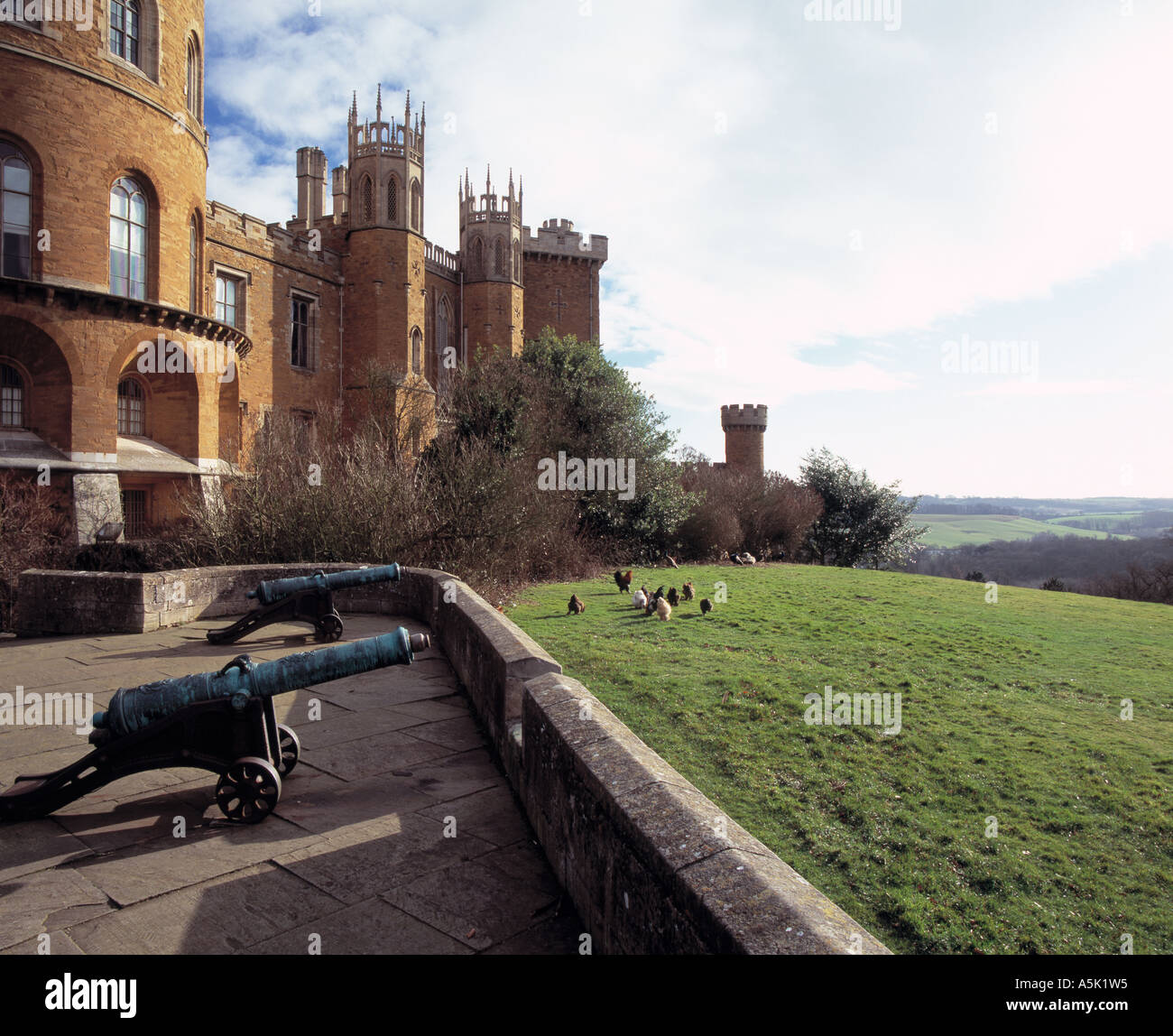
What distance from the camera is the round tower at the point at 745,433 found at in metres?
47.1

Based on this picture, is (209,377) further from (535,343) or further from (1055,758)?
(1055,758)

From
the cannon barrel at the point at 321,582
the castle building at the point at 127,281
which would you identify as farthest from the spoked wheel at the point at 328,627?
the castle building at the point at 127,281

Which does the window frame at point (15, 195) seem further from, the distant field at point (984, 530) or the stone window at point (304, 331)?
the distant field at point (984, 530)

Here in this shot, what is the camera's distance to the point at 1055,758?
321 inches

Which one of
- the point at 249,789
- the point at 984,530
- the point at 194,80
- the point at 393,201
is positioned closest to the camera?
the point at 249,789

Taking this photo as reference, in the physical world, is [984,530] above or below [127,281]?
below

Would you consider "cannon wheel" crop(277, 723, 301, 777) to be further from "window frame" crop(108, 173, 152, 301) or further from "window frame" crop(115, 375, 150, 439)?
"window frame" crop(115, 375, 150, 439)

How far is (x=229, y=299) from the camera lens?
2502 cm
